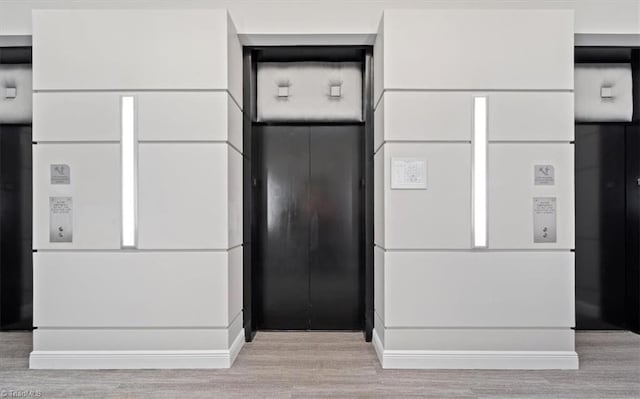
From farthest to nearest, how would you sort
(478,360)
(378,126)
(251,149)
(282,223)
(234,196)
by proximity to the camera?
1. (282,223)
2. (251,149)
3. (378,126)
4. (234,196)
5. (478,360)

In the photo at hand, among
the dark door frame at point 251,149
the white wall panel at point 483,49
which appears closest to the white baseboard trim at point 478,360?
the dark door frame at point 251,149

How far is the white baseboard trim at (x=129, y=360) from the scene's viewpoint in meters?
3.75

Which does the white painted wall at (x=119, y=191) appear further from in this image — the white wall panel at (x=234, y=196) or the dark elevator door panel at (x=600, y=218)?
the dark elevator door panel at (x=600, y=218)

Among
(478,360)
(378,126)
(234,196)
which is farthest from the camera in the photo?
(378,126)

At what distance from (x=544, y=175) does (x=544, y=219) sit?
38cm

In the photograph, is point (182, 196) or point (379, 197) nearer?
point (182, 196)

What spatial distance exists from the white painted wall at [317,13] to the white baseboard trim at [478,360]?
299 centimetres

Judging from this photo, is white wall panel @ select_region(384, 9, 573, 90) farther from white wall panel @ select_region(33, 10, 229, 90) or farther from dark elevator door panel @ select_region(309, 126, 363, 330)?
white wall panel @ select_region(33, 10, 229, 90)

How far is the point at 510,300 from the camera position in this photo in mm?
3758

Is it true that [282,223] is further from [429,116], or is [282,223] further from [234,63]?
[429,116]

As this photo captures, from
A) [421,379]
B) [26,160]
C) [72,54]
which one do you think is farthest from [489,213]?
[26,160]


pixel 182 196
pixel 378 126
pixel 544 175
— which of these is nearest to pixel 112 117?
pixel 182 196

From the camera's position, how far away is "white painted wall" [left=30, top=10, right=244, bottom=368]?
3760mm

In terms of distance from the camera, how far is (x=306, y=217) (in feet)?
16.2
